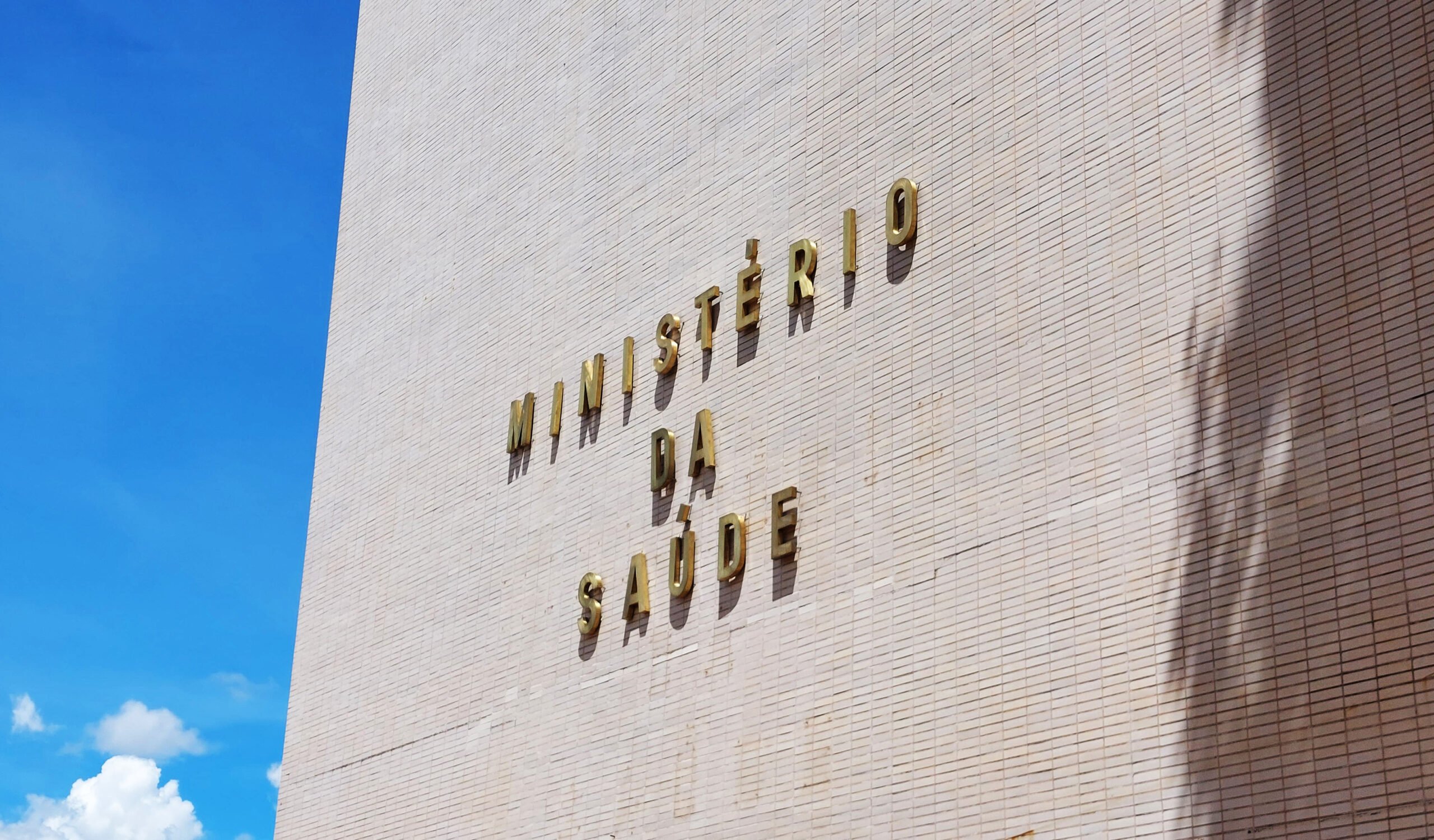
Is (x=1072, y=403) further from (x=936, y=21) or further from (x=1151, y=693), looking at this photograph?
(x=936, y=21)

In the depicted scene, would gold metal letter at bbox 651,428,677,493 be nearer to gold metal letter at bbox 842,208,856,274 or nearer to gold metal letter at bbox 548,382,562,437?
gold metal letter at bbox 548,382,562,437

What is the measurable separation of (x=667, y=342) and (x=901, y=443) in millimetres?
2828

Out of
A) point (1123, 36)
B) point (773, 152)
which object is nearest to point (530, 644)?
point (773, 152)

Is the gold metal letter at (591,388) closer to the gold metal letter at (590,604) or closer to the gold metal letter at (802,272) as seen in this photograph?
the gold metal letter at (590,604)

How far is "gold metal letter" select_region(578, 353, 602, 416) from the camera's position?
13008mm

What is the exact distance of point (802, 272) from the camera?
11.2 meters

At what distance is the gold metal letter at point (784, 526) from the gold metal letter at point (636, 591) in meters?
1.41

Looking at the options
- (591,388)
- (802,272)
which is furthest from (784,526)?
(591,388)

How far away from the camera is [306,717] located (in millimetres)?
15422

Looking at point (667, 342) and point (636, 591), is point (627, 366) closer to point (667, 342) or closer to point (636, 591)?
point (667, 342)

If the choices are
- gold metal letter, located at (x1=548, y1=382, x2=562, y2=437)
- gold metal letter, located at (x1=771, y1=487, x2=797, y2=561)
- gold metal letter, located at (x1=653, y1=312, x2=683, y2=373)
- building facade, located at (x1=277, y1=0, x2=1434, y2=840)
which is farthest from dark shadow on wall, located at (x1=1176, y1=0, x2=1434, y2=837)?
gold metal letter, located at (x1=548, y1=382, x2=562, y2=437)

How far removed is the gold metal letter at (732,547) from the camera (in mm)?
10984

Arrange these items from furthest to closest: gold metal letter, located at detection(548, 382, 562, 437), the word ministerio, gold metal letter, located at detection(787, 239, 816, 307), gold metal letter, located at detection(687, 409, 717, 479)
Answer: gold metal letter, located at detection(548, 382, 562, 437) < gold metal letter, located at detection(687, 409, 717, 479) < gold metal letter, located at detection(787, 239, 816, 307) < the word ministerio

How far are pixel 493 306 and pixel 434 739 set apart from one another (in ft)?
12.5
